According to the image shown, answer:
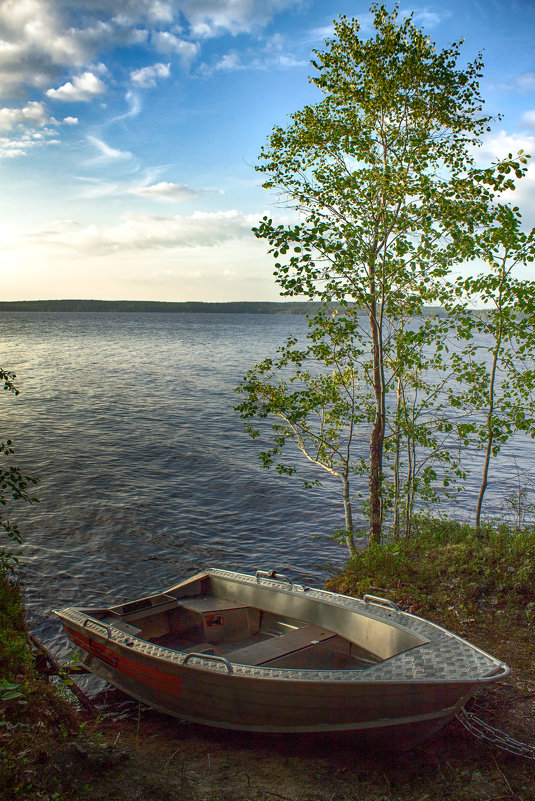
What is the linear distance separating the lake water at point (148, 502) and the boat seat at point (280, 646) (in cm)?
482

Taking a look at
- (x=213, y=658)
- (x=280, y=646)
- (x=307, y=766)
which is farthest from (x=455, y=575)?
(x=213, y=658)

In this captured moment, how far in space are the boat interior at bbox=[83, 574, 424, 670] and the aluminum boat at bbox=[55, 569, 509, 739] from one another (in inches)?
0.7

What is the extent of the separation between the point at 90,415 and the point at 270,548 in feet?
75.5

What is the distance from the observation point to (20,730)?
20.9ft

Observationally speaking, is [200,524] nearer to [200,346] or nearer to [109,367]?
[109,367]

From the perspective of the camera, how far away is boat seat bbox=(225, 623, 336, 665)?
8.30m

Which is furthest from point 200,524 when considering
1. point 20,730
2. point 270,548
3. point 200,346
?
point 200,346

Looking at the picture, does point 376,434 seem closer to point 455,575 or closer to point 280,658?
point 455,575

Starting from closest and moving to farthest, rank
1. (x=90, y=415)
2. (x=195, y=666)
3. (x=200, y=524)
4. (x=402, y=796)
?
(x=402, y=796) < (x=195, y=666) < (x=200, y=524) < (x=90, y=415)

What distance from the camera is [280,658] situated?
8.33 m

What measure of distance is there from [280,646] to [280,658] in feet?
1.01

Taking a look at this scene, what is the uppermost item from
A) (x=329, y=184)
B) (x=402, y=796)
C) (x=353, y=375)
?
(x=329, y=184)

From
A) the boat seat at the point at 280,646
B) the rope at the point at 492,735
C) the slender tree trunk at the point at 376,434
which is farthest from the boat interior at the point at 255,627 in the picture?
the slender tree trunk at the point at 376,434

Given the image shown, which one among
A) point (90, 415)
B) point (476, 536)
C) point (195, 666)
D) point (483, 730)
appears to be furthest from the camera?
point (90, 415)
